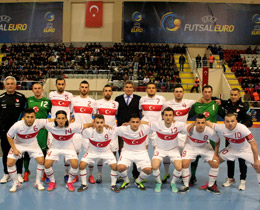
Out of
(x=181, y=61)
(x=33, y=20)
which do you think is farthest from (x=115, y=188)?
(x=33, y=20)

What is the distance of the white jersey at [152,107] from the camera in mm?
6383

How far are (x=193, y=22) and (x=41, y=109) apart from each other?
2051cm

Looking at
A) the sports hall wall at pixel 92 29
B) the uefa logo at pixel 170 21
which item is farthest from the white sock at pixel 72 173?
the sports hall wall at pixel 92 29

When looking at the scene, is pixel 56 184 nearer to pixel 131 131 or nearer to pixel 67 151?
pixel 67 151

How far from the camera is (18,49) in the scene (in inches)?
977

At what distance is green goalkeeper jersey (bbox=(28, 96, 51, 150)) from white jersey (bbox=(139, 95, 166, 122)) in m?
2.08

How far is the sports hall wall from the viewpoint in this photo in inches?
1002

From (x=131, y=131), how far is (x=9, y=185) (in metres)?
2.65

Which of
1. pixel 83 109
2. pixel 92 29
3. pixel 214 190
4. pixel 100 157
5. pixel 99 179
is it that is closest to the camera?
pixel 214 190

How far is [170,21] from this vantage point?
960 inches

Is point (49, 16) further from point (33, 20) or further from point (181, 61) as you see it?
point (181, 61)

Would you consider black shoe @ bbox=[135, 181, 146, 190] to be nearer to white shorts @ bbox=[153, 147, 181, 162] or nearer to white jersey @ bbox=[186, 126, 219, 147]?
white shorts @ bbox=[153, 147, 181, 162]

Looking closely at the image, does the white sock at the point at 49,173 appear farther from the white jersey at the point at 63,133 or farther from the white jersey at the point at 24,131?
the white jersey at the point at 24,131

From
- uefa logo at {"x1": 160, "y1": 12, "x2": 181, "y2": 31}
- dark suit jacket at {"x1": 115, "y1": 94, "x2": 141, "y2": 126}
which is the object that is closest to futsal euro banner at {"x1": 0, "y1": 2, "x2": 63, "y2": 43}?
uefa logo at {"x1": 160, "y1": 12, "x2": 181, "y2": 31}
